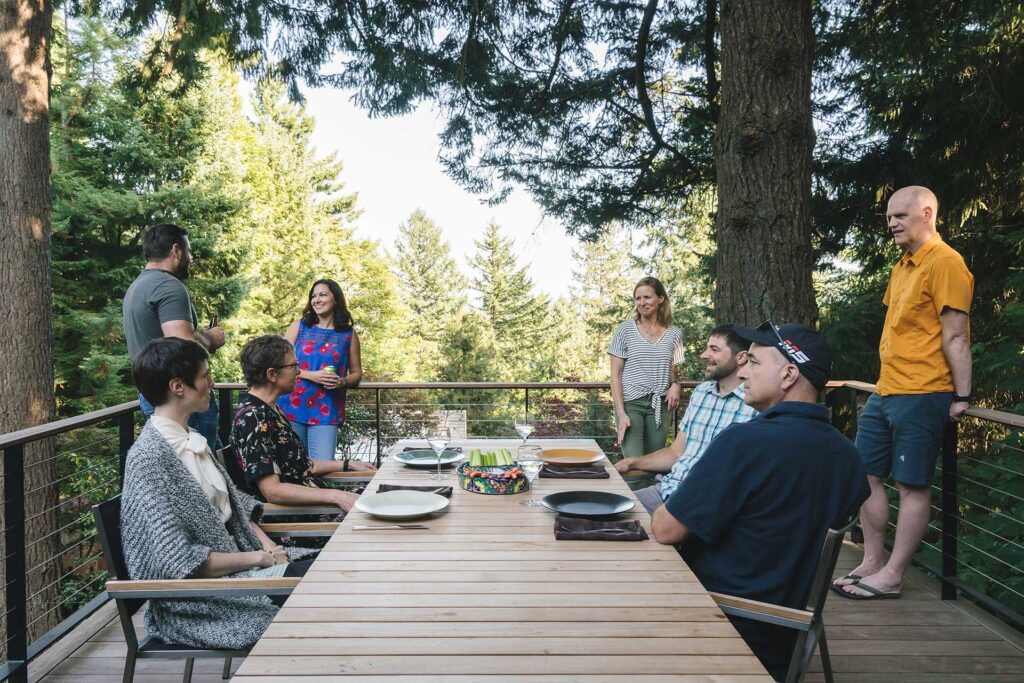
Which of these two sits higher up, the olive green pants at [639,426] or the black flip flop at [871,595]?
the olive green pants at [639,426]

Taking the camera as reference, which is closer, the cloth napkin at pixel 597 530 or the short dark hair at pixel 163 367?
the cloth napkin at pixel 597 530

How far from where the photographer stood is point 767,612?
148 centimetres

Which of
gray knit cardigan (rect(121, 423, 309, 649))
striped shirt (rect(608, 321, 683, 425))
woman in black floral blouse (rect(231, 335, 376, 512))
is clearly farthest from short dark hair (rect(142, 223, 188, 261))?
striped shirt (rect(608, 321, 683, 425))

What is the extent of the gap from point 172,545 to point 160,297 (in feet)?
5.19

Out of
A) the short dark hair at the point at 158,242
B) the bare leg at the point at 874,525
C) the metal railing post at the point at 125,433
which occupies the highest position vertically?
the short dark hair at the point at 158,242

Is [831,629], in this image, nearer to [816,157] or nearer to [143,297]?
[143,297]

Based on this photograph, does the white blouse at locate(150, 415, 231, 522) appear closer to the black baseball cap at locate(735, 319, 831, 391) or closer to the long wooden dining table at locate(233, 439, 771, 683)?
the long wooden dining table at locate(233, 439, 771, 683)

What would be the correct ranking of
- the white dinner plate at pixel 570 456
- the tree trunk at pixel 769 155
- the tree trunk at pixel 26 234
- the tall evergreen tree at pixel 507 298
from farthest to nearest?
the tall evergreen tree at pixel 507 298
the tree trunk at pixel 26 234
the tree trunk at pixel 769 155
the white dinner plate at pixel 570 456

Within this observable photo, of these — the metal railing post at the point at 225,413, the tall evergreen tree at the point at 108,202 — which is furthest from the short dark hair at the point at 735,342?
the tall evergreen tree at the point at 108,202

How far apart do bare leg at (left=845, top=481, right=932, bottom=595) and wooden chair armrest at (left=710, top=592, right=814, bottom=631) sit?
1649 millimetres

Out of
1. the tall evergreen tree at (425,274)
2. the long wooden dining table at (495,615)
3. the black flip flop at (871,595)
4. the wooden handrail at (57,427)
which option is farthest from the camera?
the tall evergreen tree at (425,274)

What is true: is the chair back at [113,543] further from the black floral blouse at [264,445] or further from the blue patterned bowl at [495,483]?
the blue patterned bowl at [495,483]

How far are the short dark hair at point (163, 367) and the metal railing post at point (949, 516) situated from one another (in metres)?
2.93

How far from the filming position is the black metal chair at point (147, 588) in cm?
159
